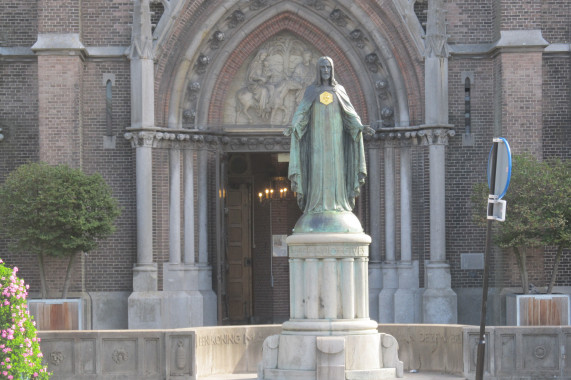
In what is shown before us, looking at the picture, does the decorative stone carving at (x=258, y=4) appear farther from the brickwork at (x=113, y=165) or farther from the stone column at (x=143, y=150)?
the brickwork at (x=113, y=165)

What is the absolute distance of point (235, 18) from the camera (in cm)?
2314

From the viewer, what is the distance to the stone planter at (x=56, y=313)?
20875mm

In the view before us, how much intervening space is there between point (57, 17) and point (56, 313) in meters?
5.84

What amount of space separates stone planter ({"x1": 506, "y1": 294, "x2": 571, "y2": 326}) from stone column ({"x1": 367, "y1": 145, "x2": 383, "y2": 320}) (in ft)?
10.0

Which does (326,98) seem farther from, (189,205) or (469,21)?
(469,21)

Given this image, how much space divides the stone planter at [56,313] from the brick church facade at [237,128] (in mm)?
1019

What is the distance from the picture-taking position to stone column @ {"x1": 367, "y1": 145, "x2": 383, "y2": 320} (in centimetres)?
2286

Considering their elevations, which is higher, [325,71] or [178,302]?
[325,71]

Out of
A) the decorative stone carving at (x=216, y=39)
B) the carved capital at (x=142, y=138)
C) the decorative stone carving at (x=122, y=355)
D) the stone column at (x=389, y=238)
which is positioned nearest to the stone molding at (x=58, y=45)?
the carved capital at (x=142, y=138)

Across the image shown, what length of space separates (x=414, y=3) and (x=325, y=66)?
8.33m

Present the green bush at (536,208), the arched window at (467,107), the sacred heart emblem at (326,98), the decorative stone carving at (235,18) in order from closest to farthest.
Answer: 1. the sacred heart emblem at (326,98)
2. the green bush at (536,208)
3. the arched window at (467,107)
4. the decorative stone carving at (235,18)

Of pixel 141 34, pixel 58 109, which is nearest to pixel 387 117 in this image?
pixel 141 34

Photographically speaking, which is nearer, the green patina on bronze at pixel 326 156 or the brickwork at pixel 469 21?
the green patina on bronze at pixel 326 156

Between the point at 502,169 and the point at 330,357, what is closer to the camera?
the point at 502,169
